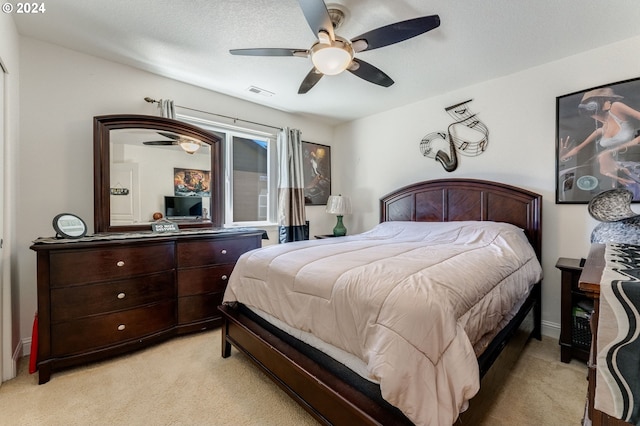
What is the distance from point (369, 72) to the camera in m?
2.23

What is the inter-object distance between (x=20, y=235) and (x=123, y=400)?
5.44 ft

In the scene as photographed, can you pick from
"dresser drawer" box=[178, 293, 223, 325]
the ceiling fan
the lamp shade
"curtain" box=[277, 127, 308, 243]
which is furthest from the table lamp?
the ceiling fan

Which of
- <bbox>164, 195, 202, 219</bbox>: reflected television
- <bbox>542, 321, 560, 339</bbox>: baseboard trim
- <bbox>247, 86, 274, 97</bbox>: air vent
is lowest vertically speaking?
<bbox>542, 321, 560, 339</bbox>: baseboard trim

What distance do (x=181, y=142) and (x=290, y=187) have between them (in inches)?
56.6

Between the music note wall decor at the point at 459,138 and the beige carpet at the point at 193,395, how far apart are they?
2062 mm

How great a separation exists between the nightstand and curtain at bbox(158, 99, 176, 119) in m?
3.80

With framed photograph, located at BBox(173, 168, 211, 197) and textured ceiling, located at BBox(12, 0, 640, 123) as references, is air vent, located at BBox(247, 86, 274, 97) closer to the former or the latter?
textured ceiling, located at BBox(12, 0, 640, 123)

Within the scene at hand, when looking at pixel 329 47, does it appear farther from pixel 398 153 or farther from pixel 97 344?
pixel 97 344

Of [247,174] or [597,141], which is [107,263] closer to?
[247,174]

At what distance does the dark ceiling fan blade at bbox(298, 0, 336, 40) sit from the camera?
1.51 metres

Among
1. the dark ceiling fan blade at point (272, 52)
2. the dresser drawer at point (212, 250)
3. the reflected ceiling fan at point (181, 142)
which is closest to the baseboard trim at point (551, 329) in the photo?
the dresser drawer at point (212, 250)

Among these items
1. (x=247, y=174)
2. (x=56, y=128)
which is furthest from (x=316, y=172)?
(x=56, y=128)

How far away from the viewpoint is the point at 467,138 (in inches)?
124

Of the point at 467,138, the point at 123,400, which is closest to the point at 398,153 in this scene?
the point at 467,138
